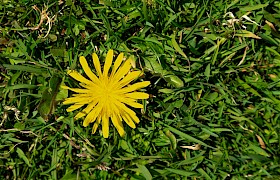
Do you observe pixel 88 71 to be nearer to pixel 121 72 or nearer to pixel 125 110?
pixel 121 72

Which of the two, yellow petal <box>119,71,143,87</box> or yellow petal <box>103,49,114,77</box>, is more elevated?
yellow petal <box>103,49,114,77</box>

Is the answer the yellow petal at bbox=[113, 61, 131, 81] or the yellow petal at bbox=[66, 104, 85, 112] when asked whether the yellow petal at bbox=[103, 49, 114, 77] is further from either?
the yellow petal at bbox=[66, 104, 85, 112]

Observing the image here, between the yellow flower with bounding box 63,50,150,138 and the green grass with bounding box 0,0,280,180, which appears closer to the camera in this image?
the yellow flower with bounding box 63,50,150,138

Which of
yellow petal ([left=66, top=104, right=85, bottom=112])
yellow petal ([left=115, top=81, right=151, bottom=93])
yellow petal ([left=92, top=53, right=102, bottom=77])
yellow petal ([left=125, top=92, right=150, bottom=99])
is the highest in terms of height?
yellow petal ([left=92, top=53, right=102, bottom=77])

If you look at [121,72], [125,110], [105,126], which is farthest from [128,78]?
[105,126]

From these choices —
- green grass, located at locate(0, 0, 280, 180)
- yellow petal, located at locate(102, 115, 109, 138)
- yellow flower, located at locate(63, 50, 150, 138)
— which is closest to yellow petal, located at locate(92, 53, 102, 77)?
yellow flower, located at locate(63, 50, 150, 138)

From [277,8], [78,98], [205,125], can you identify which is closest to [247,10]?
[277,8]
